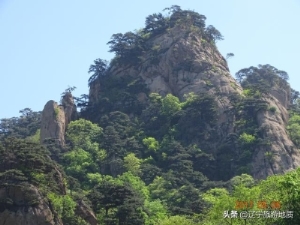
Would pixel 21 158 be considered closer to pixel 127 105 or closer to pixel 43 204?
pixel 43 204

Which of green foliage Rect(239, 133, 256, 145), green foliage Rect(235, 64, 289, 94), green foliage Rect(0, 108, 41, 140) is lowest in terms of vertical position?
green foliage Rect(239, 133, 256, 145)

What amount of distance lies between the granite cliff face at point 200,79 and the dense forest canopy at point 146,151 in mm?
750

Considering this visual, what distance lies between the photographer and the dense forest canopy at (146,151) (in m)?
43.7

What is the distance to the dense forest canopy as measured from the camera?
43688 millimetres

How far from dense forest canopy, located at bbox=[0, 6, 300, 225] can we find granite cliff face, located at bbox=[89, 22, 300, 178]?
0.75 meters

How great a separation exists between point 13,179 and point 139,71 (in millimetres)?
40426

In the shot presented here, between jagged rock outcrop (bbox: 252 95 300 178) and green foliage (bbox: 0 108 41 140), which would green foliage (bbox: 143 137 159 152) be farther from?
green foliage (bbox: 0 108 41 140)

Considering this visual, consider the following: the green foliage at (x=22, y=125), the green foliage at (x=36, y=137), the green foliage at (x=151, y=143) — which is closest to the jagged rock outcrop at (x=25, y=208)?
the green foliage at (x=151, y=143)

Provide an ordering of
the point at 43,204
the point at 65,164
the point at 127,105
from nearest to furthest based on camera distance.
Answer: the point at 43,204, the point at 65,164, the point at 127,105

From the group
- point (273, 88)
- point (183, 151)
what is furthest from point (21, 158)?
point (273, 88)

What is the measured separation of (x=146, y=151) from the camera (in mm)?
66125

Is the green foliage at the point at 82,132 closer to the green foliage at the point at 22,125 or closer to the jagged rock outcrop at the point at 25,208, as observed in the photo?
the green foliage at the point at 22,125

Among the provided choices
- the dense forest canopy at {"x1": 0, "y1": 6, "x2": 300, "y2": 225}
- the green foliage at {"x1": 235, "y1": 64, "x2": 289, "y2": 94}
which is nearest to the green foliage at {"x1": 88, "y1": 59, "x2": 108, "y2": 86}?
the dense forest canopy at {"x1": 0, "y1": 6, "x2": 300, "y2": 225}

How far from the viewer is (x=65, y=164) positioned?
61.6 meters
